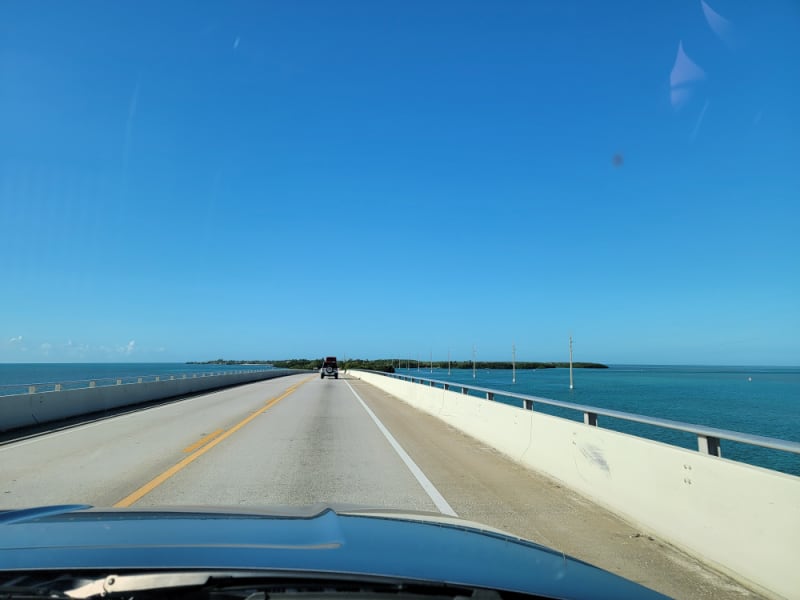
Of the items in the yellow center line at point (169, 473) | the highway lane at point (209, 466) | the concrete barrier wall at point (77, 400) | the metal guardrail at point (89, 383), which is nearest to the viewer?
the yellow center line at point (169, 473)

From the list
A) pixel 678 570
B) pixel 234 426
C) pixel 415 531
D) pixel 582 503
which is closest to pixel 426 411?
pixel 234 426

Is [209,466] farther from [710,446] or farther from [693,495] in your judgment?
[710,446]

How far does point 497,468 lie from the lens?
10.1 m

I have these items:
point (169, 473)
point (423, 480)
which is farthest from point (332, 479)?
point (169, 473)

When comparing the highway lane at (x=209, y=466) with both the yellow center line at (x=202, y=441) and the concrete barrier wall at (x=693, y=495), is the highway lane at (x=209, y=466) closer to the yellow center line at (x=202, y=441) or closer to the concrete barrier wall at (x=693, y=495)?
the yellow center line at (x=202, y=441)

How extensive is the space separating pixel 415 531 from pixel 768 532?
2979 mm

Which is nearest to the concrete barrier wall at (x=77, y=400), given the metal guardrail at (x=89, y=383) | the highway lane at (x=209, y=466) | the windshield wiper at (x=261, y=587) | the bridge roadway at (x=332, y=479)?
the metal guardrail at (x=89, y=383)

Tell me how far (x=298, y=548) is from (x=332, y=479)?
644 centimetres

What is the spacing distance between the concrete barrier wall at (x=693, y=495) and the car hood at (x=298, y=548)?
94.0 inches

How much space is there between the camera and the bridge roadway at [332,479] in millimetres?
5625

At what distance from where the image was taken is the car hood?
2.35 meters

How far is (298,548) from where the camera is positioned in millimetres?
2592

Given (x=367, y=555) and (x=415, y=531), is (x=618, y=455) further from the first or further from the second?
(x=367, y=555)

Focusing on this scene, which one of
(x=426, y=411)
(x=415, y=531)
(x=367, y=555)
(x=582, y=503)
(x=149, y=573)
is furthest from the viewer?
(x=426, y=411)
